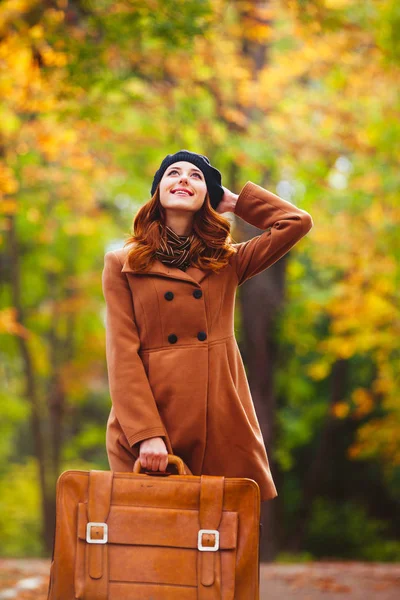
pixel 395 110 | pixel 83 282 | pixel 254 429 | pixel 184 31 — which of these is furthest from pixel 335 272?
pixel 254 429

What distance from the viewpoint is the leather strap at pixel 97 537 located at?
2.92 meters

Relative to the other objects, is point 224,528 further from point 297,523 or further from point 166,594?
point 297,523

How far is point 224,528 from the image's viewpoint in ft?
9.68

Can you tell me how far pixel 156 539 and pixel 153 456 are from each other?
32cm

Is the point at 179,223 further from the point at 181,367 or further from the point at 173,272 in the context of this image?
the point at 181,367

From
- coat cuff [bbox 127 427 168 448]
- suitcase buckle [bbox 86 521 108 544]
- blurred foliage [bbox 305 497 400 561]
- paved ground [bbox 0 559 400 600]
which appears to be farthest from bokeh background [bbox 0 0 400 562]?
suitcase buckle [bbox 86 521 108 544]

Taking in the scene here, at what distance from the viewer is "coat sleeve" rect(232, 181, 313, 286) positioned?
134 inches

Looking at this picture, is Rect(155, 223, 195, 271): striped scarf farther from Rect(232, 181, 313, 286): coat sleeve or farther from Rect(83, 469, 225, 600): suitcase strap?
Rect(83, 469, 225, 600): suitcase strap

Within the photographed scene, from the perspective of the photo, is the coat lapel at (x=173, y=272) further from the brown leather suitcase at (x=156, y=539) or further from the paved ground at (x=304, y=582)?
the paved ground at (x=304, y=582)

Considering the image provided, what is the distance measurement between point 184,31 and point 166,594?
15.2ft

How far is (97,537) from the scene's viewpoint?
2945mm

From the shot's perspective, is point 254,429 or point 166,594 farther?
point 254,429

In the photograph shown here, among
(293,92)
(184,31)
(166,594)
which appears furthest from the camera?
(293,92)

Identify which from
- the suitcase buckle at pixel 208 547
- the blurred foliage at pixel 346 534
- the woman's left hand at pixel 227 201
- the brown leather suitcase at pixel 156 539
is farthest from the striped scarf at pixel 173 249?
the blurred foliage at pixel 346 534
